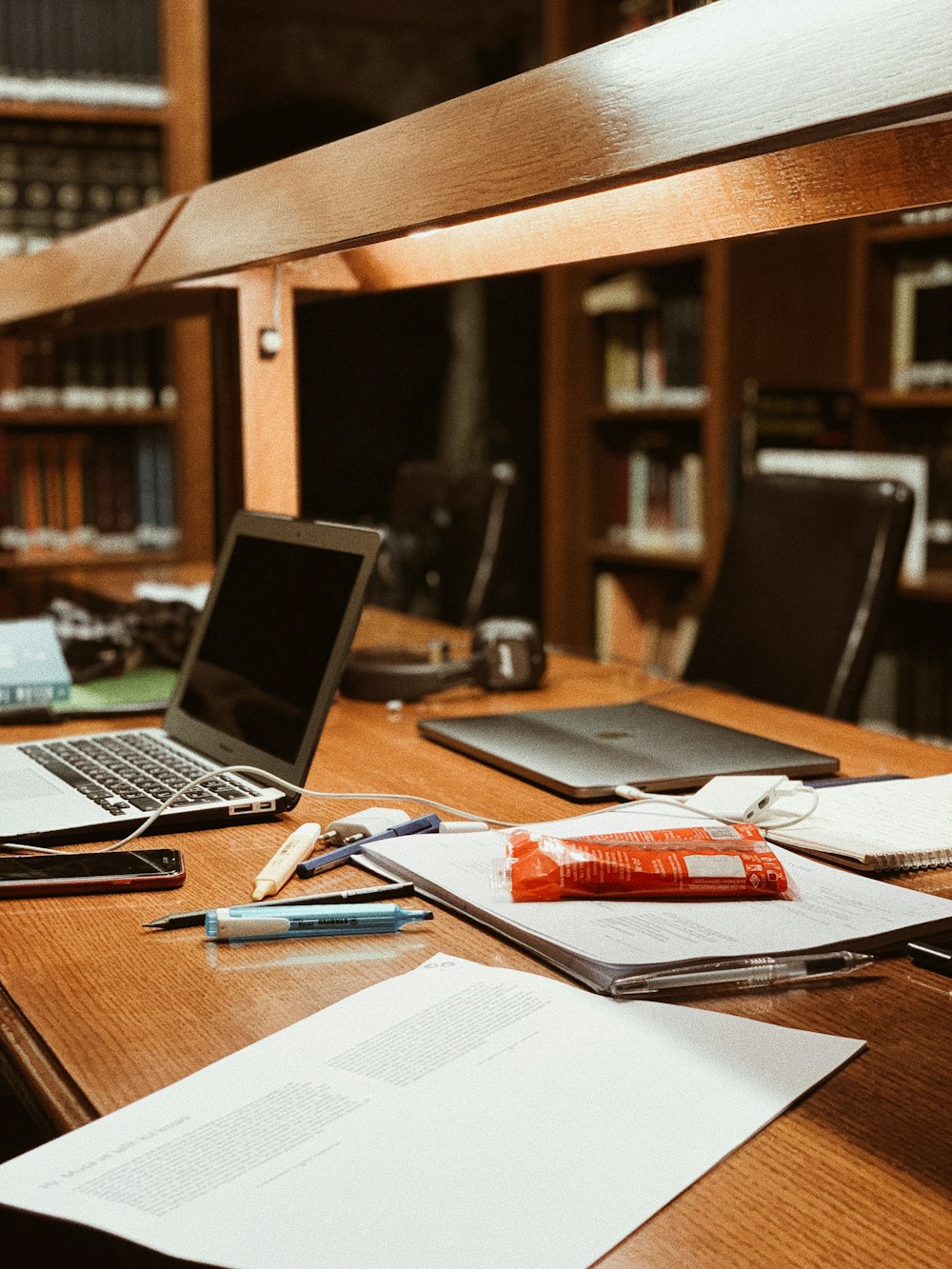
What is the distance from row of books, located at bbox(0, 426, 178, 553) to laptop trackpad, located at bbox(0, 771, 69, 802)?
2381 mm

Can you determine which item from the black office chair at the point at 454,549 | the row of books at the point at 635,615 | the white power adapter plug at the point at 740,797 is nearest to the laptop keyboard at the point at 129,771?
the white power adapter plug at the point at 740,797

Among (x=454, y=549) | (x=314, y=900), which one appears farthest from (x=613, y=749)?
(x=454, y=549)

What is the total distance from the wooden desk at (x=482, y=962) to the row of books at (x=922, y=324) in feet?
7.68

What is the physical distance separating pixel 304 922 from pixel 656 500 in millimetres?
2950

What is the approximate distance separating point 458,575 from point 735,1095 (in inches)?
84.1

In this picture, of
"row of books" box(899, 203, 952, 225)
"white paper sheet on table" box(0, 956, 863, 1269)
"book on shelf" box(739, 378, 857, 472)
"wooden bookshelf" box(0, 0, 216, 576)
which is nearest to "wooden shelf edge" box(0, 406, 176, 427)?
"wooden bookshelf" box(0, 0, 216, 576)

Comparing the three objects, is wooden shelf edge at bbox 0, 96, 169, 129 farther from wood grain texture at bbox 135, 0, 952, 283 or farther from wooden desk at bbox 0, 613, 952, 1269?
wooden desk at bbox 0, 613, 952, 1269

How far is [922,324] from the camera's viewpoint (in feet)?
10.4

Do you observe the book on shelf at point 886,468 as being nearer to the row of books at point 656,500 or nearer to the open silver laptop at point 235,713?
the row of books at point 656,500

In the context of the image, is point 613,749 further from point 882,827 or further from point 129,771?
point 129,771

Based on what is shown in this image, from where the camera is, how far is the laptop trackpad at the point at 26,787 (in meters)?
1.13

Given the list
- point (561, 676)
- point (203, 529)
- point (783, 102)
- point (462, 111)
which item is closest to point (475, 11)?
point (203, 529)

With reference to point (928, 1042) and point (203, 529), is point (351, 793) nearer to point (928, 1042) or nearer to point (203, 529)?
point (928, 1042)

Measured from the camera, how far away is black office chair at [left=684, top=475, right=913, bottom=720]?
175cm
